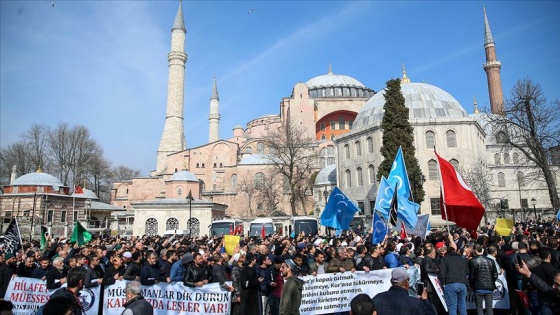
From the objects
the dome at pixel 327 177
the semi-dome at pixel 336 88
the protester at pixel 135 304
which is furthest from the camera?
the semi-dome at pixel 336 88

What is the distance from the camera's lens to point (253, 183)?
52844mm

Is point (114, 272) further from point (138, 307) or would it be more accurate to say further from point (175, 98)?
point (175, 98)

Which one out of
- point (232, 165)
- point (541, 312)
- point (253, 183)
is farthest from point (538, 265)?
point (232, 165)

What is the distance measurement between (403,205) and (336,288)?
5177 millimetres

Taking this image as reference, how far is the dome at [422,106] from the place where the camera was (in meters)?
35.6

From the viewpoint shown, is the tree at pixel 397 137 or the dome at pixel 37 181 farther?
the dome at pixel 37 181

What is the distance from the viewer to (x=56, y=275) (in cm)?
696

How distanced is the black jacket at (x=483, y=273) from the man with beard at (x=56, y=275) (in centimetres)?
720

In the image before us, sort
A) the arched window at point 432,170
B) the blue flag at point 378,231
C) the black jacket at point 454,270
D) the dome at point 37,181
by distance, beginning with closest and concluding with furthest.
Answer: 1. the black jacket at point 454,270
2. the blue flag at point 378,231
3. the arched window at point 432,170
4. the dome at point 37,181

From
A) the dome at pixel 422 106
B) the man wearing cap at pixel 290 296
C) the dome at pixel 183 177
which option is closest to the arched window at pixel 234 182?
the dome at pixel 183 177

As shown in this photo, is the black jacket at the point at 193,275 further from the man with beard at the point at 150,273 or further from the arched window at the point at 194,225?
the arched window at the point at 194,225

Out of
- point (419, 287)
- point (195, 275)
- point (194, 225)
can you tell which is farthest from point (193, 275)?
point (194, 225)

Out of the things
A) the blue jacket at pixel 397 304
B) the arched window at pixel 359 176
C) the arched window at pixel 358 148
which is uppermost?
the arched window at pixel 358 148

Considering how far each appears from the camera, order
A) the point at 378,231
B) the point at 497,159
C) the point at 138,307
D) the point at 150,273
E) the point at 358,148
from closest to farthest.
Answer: the point at 138,307 < the point at 150,273 < the point at 378,231 < the point at 358,148 < the point at 497,159
